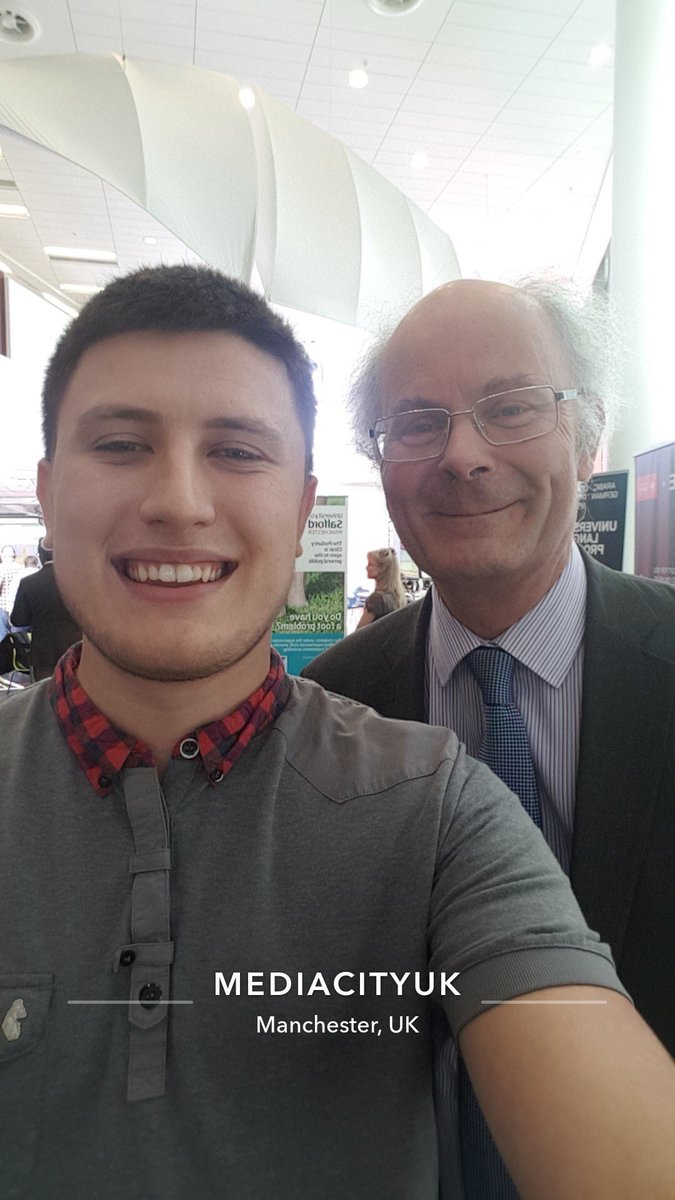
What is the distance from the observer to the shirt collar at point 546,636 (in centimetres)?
132

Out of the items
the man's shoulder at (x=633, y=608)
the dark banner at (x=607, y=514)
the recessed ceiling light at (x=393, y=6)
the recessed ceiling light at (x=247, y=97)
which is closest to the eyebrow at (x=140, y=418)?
the man's shoulder at (x=633, y=608)

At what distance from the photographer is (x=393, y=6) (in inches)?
191

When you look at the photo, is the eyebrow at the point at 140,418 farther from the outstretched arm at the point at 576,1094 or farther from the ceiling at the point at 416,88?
the ceiling at the point at 416,88

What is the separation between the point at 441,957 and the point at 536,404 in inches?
39.5

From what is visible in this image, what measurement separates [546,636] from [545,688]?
102 millimetres

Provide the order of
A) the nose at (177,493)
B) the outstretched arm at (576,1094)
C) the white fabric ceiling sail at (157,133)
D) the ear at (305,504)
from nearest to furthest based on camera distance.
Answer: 1. the outstretched arm at (576,1094)
2. the nose at (177,493)
3. the ear at (305,504)
4. the white fabric ceiling sail at (157,133)

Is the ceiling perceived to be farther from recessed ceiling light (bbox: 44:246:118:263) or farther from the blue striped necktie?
the blue striped necktie

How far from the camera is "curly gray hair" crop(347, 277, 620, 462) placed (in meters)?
1.43

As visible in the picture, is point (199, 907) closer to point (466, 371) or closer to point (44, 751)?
point (44, 751)

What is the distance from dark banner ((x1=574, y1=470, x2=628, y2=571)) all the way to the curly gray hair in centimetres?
159

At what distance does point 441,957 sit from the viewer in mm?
740

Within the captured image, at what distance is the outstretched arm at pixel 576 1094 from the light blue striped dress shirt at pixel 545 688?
568 millimetres

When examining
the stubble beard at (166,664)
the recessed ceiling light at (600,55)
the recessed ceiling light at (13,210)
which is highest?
the recessed ceiling light at (13,210)

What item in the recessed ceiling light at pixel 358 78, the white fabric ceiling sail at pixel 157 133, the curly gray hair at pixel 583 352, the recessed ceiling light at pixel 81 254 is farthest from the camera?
the recessed ceiling light at pixel 81 254
